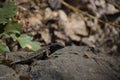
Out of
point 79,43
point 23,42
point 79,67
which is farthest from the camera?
point 79,43

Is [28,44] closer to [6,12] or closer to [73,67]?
[6,12]

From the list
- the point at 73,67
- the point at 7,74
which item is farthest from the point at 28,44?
the point at 7,74

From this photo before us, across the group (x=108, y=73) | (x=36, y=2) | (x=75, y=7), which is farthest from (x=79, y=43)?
(x=108, y=73)

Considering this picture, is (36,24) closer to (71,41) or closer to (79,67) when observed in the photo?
(71,41)

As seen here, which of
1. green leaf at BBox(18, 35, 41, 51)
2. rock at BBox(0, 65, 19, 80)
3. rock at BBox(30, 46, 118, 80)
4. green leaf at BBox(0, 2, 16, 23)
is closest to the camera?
rock at BBox(0, 65, 19, 80)

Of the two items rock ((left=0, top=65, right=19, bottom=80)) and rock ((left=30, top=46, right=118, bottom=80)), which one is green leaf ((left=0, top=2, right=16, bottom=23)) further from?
rock ((left=0, top=65, right=19, bottom=80))

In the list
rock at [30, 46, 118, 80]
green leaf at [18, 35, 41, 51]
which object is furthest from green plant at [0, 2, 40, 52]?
rock at [30, 46, 118, 80]
